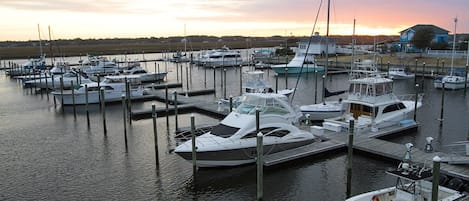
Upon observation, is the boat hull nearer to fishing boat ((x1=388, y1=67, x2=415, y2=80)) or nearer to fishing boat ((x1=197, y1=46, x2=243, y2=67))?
fishing boat ((x1=388, y1=67, x2=415, y2=80))

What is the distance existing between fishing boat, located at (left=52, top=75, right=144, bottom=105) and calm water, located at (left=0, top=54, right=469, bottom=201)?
21.3ft

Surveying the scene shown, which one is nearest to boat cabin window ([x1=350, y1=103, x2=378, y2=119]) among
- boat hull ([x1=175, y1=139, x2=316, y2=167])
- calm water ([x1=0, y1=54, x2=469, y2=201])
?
calm water ([x1=0, y1=54, x2=469, y2=201])

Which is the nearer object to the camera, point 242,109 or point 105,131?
point 242,109

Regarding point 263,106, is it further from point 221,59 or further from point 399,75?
point 221,59

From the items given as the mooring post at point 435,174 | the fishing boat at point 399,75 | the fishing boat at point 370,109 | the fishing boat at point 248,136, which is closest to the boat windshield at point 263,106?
the fishing boat at point 248,136

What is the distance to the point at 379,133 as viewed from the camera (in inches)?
897

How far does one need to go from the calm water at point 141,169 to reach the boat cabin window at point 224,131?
1.59m

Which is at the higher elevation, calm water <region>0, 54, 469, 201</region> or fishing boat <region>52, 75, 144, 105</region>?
fishing boat <region>52, 75, 144, 105</region>

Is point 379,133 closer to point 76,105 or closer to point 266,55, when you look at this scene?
point 76,105

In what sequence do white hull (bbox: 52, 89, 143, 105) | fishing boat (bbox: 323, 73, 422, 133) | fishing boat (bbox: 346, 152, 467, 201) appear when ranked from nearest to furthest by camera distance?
fishing boat (bbox: 346, 152, 467, 201), fishing boat (bbox: 323, 73, 422, 133), white hull (bbox: 52, 89, 143, 105)

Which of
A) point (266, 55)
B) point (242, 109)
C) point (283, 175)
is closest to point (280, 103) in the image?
point (242, 109)

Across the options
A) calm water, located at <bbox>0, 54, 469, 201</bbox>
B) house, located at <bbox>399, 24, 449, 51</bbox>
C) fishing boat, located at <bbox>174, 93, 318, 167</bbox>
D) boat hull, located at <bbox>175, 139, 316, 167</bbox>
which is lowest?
calm water, located at <bbox>0, 54, 469, 201</bbox>

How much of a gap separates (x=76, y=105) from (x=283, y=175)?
80.7 feet

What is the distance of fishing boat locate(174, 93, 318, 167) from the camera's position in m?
18.0
